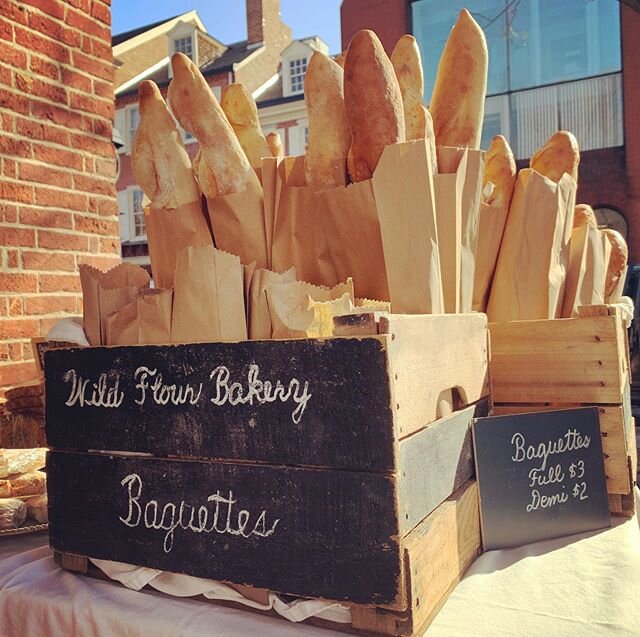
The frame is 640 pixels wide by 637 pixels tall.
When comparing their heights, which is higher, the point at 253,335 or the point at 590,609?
the point at 253,335

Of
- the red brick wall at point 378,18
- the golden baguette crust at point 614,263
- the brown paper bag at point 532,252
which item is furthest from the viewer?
the red brick wall at point 378,18

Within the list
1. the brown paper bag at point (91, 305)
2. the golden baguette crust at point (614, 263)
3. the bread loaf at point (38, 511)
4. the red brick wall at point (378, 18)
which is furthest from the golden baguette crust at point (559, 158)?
the red brick wall at point (378, 18)

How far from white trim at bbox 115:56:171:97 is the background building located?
9662 millimetres

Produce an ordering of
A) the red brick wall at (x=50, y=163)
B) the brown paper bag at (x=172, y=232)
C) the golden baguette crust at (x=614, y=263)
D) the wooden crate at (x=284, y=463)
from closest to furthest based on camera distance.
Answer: the wooden crate at (x=284, y=463)
the brown paper bag at (x=172, y=232)
the golden baguette crust at (x=614, y=263)
the red brick wall at (x=50, y=163)

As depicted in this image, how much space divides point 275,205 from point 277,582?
60cm

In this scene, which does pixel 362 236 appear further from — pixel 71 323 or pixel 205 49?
pixel 205 49

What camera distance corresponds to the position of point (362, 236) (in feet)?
3.33

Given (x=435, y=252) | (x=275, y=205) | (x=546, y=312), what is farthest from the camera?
(x=546, y=312)

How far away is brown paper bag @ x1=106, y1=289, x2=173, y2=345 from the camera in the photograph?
2.90 feet

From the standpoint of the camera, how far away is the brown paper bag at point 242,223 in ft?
3.43

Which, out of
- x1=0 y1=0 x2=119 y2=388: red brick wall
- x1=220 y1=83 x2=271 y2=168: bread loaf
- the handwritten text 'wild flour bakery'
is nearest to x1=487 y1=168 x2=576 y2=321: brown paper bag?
x1=220 y1=83 x2=271 y2=168: bread loaf

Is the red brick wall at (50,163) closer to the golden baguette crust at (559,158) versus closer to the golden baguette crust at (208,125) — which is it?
the golden baguette crust at (208,125)

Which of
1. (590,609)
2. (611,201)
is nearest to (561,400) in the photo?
(590,609)

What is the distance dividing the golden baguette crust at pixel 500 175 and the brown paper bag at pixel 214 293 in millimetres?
595
